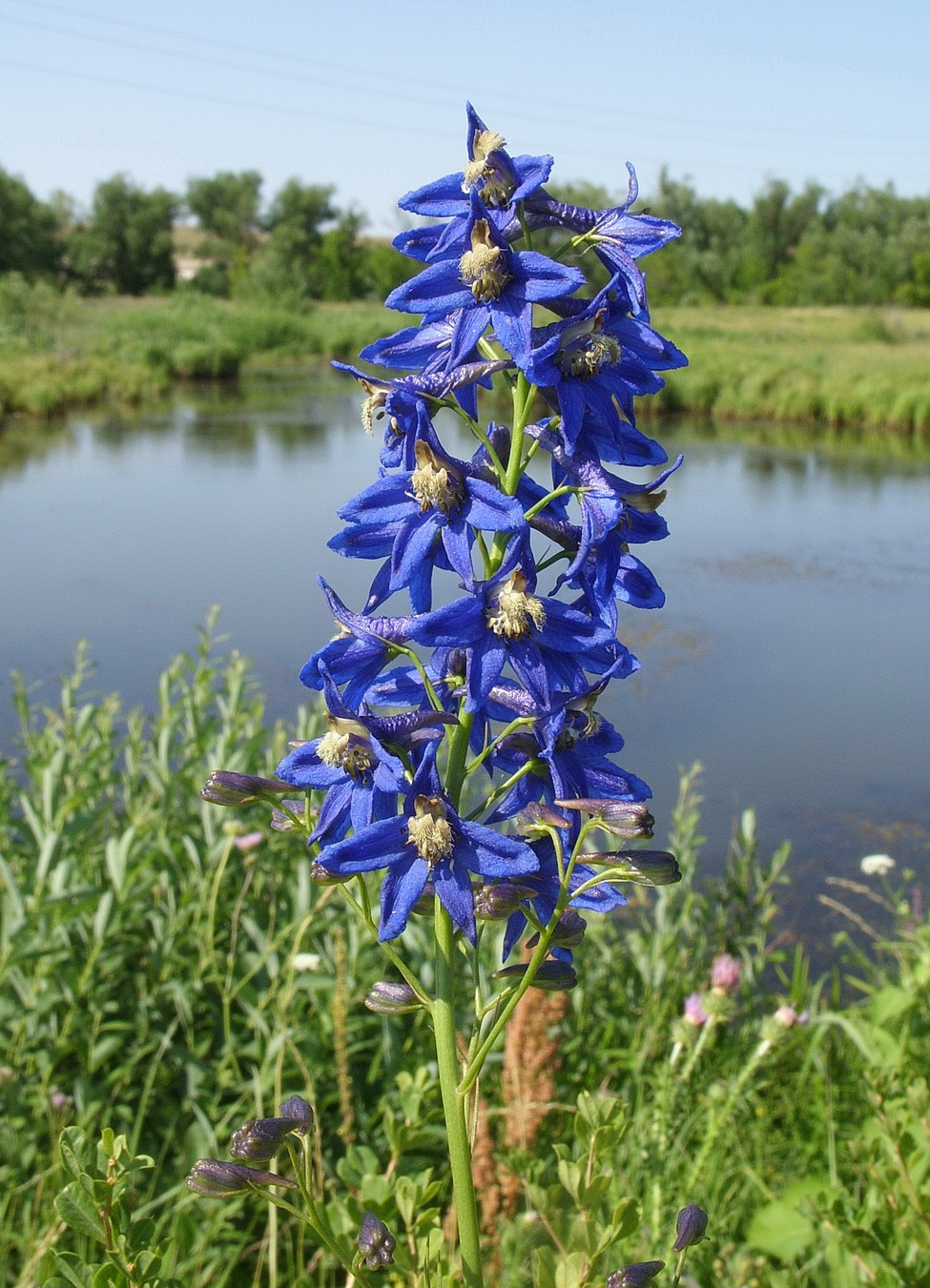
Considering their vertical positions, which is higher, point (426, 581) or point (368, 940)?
point (426, 581)

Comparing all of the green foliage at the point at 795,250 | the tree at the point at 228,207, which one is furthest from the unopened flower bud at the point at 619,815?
the tree at the point at 228,207

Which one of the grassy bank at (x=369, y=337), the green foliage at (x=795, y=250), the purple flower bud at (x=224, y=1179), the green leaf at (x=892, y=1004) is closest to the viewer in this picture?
the purple flower bud at (x=224, y=1179)

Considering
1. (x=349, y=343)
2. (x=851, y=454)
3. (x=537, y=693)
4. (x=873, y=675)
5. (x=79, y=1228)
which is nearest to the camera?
(x=79, y=1228)

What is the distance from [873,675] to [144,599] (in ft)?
19.8

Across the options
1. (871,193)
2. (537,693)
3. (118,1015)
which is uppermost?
(871,193)

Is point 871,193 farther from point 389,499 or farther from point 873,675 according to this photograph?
point 389,499

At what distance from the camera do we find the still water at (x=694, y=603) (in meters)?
6.82

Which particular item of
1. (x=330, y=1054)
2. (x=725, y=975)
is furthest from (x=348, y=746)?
(x=330, y=1054)

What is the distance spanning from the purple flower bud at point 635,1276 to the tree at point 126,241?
197 feet

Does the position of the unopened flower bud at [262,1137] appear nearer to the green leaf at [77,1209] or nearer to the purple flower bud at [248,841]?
the green leaf at [77,1209]

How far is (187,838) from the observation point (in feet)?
10.1

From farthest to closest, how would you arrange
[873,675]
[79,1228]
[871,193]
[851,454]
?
1. [871,193]
2. [851,454]
3. [873,675]
4. [79,1228]

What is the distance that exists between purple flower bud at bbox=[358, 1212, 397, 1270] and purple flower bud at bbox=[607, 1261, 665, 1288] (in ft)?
0.67

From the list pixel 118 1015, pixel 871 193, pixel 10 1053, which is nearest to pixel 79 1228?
pixel 10 1053
